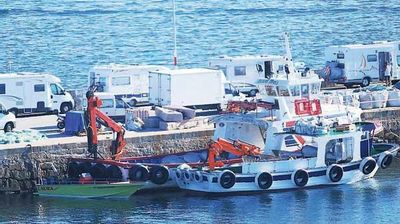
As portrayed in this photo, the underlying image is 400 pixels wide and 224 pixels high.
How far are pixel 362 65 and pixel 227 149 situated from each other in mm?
17645

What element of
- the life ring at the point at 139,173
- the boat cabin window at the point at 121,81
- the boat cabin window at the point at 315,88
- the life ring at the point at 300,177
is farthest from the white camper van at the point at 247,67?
the life ring at the point at 139,173

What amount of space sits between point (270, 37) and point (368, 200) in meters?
55.9

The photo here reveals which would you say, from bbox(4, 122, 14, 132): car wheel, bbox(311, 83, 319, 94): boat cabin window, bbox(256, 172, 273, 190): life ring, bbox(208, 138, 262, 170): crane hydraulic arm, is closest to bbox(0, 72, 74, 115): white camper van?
bbox(4, 122, 14, 132): car wheel

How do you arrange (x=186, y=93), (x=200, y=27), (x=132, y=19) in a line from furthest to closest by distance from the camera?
(x=132, y=19) < (x=200, y=27) < (x=186, y=93)

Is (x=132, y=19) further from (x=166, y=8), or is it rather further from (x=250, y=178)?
(x=250, y=178)

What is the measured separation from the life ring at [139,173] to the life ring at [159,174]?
20 cm

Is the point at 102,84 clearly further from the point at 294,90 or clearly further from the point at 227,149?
the point at 227,149

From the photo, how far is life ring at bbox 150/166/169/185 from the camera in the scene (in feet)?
177

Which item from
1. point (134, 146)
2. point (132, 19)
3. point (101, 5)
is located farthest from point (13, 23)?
point (134, 146)

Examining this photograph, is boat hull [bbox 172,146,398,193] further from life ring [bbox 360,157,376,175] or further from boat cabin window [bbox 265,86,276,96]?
boat cabin window [bbox 265,86,276,96]

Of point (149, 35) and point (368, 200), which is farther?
point (149, 35)

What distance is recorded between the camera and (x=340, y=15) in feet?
A: 409

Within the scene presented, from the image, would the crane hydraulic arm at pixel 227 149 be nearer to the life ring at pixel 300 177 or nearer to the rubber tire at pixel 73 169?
the life ring at pixel 300 177

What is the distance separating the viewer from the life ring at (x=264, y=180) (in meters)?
54.1
